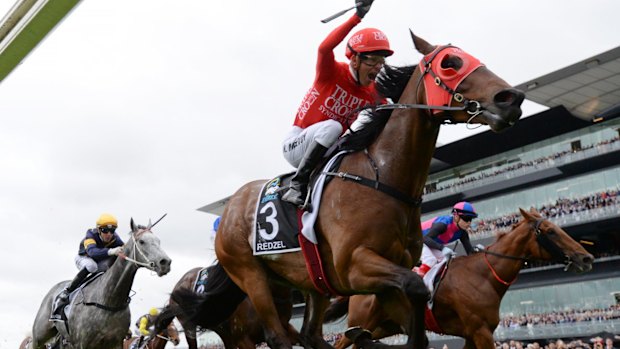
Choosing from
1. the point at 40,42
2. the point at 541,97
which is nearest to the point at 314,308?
the point at 40,42

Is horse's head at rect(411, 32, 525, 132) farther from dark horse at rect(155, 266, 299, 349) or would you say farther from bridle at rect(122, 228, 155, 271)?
bridle at rect(122, 228, 155, 271)

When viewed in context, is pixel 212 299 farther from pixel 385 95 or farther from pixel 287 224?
pixel 385 95

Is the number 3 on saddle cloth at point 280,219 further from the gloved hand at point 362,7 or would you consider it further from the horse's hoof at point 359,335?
the gloved hand at point 362,7

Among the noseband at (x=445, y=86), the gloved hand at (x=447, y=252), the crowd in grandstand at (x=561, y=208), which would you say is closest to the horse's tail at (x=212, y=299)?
the noseband at (x=445, y=86)

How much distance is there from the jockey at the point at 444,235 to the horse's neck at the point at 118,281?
12.5ft

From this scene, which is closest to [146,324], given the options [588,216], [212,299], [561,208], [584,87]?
[212,299]

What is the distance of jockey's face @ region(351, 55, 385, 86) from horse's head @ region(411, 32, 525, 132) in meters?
0.45

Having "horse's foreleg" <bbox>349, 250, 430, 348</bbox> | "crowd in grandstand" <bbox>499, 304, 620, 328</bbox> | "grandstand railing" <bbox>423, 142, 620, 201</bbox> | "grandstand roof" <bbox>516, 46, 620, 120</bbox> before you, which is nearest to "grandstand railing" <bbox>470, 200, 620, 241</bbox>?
"grandstand railing" <bbox>423, 142, 620, 201</bbox>

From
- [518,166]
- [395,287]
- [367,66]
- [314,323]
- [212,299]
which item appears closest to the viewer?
[395,287]

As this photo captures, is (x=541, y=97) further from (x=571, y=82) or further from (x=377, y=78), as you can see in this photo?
(x=377, y=78)

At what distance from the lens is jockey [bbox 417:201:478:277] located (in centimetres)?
861

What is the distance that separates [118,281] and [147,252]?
527 mm

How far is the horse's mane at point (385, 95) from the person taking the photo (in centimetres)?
486

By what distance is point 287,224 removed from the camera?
16.8 ft
